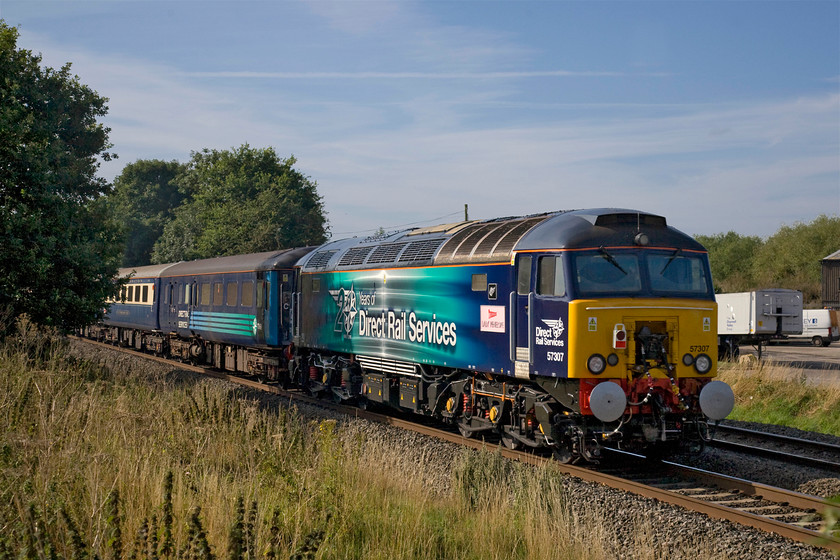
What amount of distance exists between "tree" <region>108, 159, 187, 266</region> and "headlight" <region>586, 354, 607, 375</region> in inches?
2910

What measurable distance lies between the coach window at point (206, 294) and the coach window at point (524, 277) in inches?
639

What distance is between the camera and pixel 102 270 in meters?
18.9

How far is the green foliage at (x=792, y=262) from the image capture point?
226 feet

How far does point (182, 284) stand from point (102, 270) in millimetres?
9079

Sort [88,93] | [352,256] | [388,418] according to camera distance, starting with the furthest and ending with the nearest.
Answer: [88,93] < [352,256] < [388,418]

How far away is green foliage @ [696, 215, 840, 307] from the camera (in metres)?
68.9

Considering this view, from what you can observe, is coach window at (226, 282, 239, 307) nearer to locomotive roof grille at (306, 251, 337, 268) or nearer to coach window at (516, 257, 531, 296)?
locomotive roof grille at (306, 251, 337, 268)

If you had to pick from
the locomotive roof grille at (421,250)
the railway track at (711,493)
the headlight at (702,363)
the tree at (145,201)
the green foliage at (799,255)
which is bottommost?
the railway track at (711,493)

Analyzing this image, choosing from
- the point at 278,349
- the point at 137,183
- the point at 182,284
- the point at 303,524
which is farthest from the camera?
the point at 137,183

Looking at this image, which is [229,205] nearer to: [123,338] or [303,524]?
[123,338]

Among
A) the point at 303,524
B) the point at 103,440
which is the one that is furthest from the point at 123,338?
the point at 303,524

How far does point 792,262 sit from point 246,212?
5161 centimetres

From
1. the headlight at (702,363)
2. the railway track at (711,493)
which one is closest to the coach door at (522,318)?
the railway track at (711,493)

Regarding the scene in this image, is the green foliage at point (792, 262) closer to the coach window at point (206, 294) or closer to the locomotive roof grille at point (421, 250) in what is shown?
the coach window at point (206, 294)
